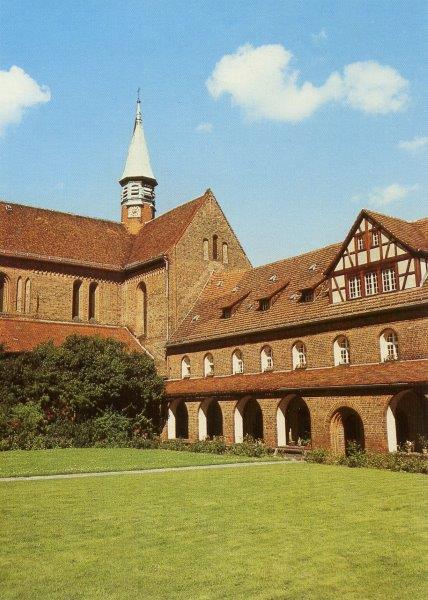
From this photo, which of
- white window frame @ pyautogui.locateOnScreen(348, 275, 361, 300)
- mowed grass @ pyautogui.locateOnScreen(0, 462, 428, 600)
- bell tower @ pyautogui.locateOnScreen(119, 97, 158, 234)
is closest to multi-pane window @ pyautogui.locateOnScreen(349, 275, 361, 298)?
white window frame @ pyautogui.locateOnScreen(348, 275, 361, 300)

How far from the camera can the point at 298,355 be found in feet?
95.0

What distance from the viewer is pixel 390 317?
2481 cm

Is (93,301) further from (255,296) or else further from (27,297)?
(255,296)

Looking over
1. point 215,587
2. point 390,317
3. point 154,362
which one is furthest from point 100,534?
point 154,362

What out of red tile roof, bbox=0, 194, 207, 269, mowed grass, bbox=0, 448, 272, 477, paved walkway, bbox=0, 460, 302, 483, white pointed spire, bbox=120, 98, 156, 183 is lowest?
paved walkway, bbox=0, 460, 302, 483

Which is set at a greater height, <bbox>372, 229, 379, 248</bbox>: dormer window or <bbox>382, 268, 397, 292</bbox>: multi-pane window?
<bbox>372, 229, 379, 248</bbox>: dormer window

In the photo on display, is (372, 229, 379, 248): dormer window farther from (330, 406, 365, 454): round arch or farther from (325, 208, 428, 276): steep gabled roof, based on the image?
(330, 406, 365, 454): round arch

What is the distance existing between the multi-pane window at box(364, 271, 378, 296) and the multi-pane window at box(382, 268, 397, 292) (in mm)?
445

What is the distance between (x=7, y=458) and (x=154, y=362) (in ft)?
43.8

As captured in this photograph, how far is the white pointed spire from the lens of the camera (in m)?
50.8

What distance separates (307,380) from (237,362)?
632 centimetres

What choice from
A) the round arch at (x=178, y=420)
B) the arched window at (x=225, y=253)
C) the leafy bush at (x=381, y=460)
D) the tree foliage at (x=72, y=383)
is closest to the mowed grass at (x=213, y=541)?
the leafy bush at (x=381, y=460)

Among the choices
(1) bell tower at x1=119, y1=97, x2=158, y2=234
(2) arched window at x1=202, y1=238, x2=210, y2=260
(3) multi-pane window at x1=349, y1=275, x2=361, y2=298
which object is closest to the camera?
(3) multi-pane window at x1=349, y1=275, x2=361, y2=298

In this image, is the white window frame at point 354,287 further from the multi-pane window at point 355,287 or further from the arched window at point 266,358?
the arched window at point 266,358
